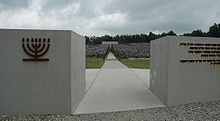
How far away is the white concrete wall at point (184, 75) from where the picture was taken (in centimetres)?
957

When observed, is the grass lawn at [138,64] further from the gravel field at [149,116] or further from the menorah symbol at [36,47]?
the menorah symbol at [36,47]

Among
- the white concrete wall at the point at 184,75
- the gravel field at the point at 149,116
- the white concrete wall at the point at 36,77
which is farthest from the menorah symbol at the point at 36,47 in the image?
the white concrete wall at the point at 184,75

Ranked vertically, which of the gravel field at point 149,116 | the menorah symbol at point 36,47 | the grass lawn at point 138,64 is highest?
the menorah symbol at point 36,47

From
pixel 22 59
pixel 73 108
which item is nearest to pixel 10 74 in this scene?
pixel 22 59

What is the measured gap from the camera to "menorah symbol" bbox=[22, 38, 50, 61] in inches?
326

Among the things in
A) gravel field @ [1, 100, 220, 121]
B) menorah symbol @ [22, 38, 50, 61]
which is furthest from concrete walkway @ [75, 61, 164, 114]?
menorah symbol @ [22, 38, 50, 61]

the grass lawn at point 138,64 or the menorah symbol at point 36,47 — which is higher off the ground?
the menorah symbol at point 36,47

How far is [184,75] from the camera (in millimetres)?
9750

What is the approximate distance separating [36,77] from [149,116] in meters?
3.33

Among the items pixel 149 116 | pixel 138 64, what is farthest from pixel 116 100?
pixel 138 64

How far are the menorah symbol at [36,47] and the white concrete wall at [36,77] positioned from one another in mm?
103

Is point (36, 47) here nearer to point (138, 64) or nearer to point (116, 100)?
point (116, 100)

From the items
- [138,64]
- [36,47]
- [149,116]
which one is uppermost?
[36,47]

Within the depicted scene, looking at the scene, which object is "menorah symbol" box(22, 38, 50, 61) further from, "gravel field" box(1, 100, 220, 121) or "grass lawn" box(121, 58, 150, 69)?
"grass lawn" box(121, 58, 150, 69)
